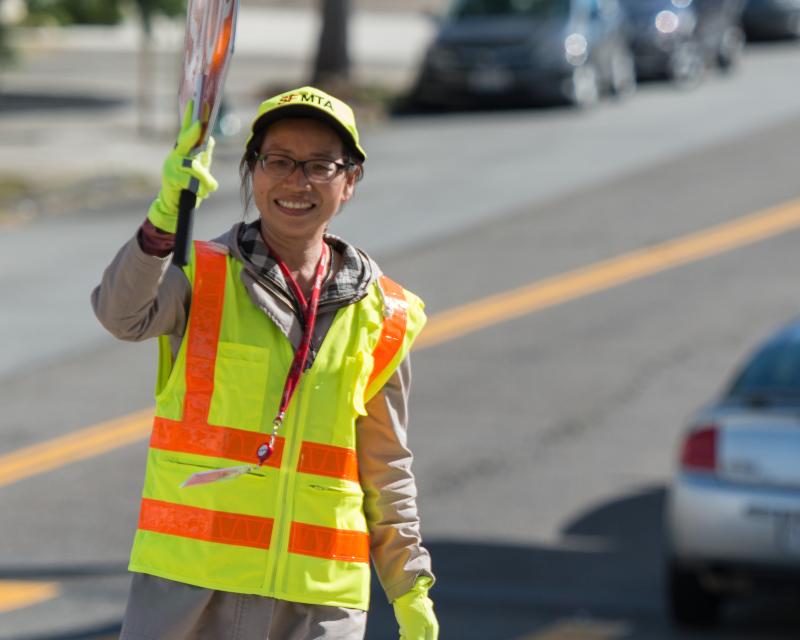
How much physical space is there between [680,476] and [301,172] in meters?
6.29

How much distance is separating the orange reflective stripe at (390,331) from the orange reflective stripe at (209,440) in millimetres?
334

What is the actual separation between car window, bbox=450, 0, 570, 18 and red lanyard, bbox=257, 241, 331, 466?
2292 cm

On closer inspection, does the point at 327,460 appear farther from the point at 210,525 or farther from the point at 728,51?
the point at 728,51

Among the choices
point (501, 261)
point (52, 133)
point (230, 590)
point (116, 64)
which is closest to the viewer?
point (230, 590)

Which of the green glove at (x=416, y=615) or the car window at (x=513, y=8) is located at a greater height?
the car window at (x=513, y=8)

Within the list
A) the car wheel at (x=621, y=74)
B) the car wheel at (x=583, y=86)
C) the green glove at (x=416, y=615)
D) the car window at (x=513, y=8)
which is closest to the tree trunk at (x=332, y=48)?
the car window at (x=513, y=8)

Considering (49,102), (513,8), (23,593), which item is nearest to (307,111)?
(23,593)

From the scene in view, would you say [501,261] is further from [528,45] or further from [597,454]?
[528,45]

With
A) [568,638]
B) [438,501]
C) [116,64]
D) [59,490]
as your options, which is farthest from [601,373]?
[116,64]

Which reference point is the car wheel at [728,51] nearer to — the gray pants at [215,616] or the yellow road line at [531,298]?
the yellow road line at [531,298]

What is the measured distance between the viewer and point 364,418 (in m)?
4.37

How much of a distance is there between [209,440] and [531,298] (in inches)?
545

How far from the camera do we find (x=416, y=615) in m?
4.44

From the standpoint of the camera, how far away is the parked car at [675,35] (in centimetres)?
2923
